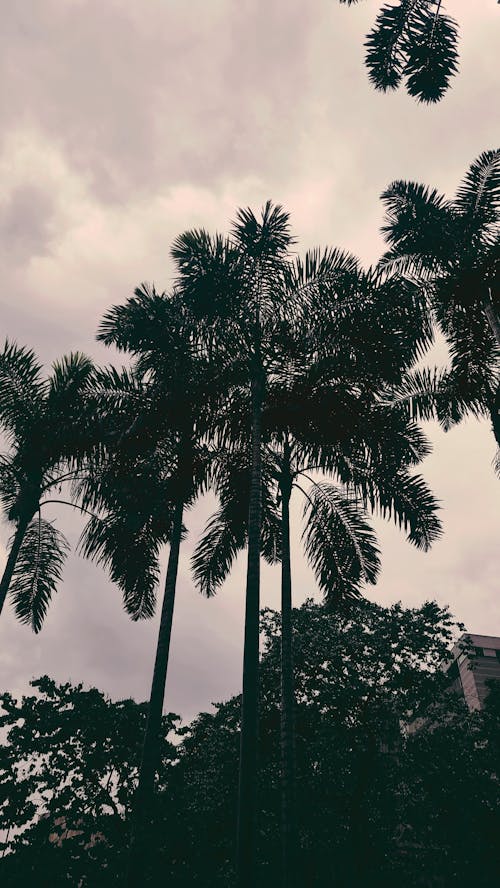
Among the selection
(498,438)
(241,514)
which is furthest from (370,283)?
(241,514)

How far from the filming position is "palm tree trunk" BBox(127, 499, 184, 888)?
9.19 meters

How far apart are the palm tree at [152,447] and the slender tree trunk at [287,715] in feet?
7.06

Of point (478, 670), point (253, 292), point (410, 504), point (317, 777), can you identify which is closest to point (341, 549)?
point (410, 504)

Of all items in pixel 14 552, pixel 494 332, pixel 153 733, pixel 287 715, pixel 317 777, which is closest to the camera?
pixel 287 715

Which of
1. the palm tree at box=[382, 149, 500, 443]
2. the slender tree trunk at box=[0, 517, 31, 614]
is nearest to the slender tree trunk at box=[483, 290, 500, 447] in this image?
the palm tree at box=[382, 149, 500, 443]

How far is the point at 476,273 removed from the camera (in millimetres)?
11742

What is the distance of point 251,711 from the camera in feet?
27.0

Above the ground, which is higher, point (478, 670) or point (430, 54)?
point (478, 670)

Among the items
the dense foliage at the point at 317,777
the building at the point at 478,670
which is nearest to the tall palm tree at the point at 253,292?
the dense foliage at the point at 317,777

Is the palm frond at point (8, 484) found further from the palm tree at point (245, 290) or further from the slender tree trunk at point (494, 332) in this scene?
the slender tree trunk at point (494, 332)

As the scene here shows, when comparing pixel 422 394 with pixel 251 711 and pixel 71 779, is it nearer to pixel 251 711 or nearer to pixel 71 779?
pixel 251 711

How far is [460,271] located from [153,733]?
39.1 feet

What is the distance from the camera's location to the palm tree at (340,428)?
458 inches

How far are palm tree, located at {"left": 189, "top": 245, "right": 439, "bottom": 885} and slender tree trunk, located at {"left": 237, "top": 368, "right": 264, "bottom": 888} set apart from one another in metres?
1.53
